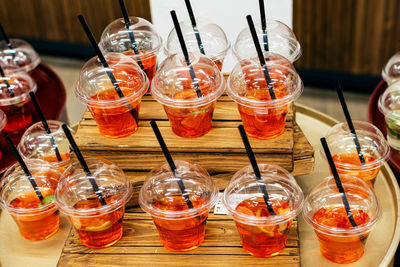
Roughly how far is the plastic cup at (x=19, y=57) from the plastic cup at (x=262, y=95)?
62.4 inches

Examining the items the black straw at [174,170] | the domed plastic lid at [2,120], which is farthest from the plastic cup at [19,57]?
the black straw at [174,170]

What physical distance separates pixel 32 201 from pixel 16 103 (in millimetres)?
811

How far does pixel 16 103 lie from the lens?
104 inches

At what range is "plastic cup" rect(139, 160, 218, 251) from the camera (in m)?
1.79

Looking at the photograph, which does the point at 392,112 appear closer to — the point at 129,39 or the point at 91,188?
the point at 129,39

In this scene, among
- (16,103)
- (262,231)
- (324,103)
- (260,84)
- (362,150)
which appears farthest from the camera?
(324,103)

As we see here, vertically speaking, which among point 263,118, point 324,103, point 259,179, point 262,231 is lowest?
point 324,103

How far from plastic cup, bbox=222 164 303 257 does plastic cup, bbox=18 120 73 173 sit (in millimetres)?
780

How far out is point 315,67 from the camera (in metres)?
4.66

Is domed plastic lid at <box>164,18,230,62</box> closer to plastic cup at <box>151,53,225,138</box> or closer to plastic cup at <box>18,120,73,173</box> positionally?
plastic cup at <box>151,53,225,138</box>

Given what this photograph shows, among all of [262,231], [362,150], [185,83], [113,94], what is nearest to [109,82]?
[113,94]

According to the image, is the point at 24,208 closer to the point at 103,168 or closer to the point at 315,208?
the point at 103,168

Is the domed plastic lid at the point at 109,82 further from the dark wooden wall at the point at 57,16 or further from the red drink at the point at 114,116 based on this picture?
the dark wooden wall at the point at 57,16

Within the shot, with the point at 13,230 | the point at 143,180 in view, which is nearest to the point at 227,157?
the point at 143,180
